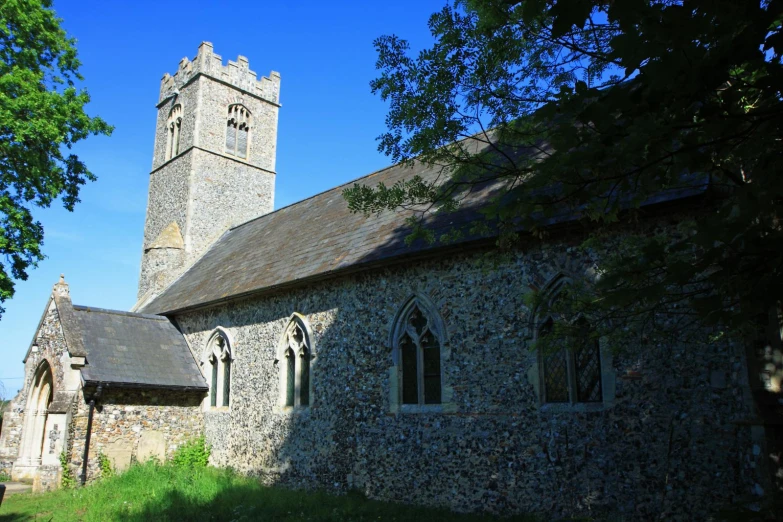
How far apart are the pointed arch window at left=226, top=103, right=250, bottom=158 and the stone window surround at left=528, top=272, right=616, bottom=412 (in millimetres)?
18748

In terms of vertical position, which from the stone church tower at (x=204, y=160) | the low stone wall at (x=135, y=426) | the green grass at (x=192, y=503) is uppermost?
the stone church tower at (x=204, y=160)

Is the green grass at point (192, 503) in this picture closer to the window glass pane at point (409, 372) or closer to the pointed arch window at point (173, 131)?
the window glass pane at point (409, 372)

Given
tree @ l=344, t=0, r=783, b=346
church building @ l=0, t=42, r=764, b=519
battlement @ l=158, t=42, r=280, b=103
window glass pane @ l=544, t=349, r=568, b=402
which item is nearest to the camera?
tree @ l=344, t=0, r=783, b=346

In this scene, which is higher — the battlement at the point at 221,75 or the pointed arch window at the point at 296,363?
the battlement at the point at 221,75

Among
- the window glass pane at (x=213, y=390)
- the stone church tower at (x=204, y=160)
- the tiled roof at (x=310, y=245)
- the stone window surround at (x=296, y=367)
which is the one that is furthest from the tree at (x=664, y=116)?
the stone church tower at (x=204, y=160)

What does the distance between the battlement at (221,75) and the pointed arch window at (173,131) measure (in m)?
1.21

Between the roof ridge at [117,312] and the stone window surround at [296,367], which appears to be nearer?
the stone window surround at [296,367]

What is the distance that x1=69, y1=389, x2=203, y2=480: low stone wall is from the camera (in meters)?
13.3

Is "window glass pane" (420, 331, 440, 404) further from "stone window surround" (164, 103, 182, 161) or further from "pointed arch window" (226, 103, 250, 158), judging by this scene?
"stone window surround" (164, 103, 182, 161)

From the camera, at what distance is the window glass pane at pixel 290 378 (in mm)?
13203

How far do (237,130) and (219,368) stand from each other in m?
13.0

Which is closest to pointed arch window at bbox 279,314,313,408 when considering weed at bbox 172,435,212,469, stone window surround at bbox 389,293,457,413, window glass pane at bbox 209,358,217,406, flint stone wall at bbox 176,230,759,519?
flint stone wall at bbox 176,230,759,519

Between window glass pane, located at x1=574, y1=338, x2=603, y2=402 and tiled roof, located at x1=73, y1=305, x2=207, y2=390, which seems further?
tiled roof, located at x1=73, y1=305, x2=207, y2=390

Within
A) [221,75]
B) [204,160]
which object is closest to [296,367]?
[204,160]
